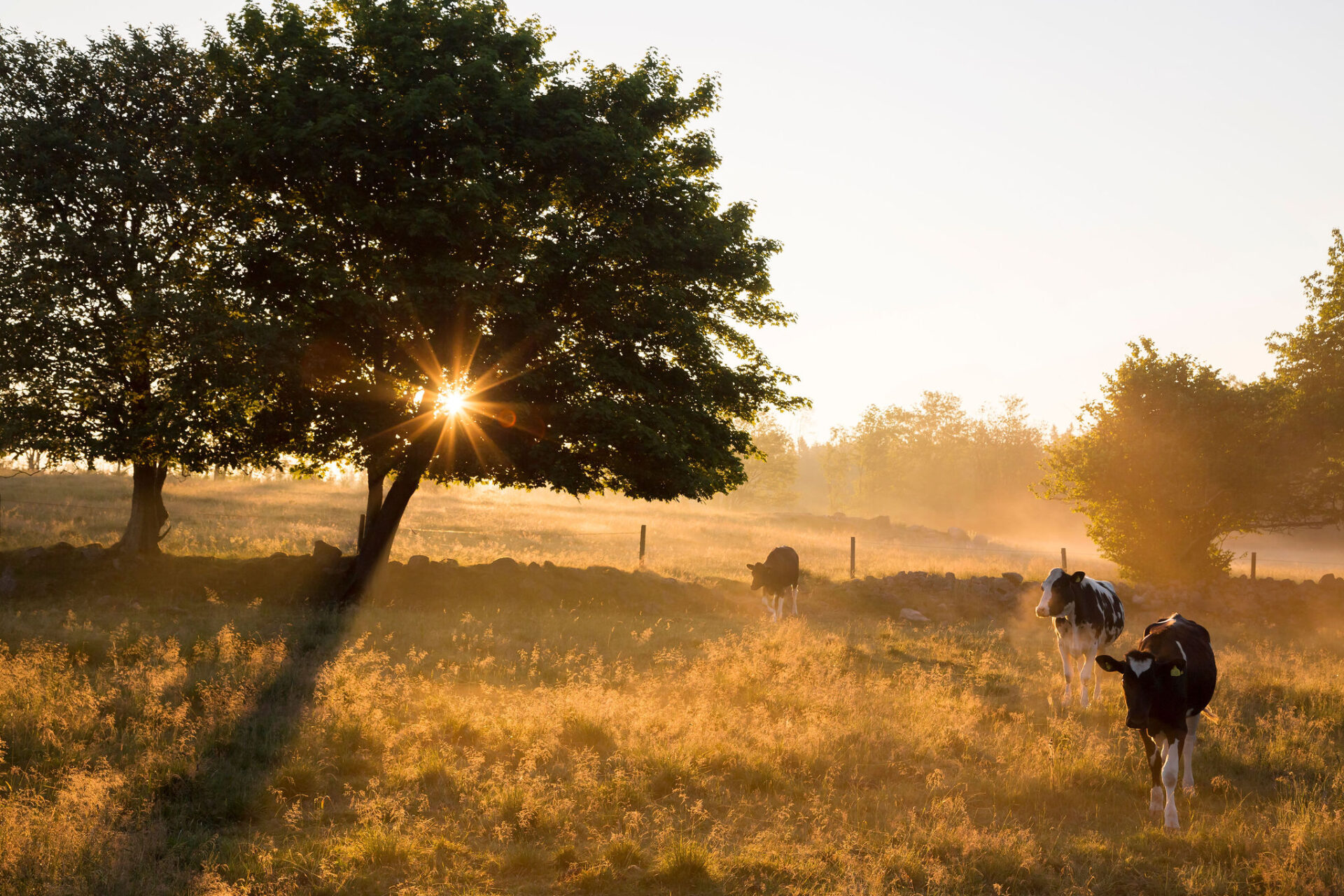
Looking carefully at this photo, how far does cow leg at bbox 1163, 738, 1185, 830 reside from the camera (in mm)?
7441

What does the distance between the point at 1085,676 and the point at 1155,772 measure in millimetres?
5479

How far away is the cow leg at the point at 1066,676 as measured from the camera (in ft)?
39.7

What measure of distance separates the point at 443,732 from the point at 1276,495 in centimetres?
2760

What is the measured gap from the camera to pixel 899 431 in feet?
336

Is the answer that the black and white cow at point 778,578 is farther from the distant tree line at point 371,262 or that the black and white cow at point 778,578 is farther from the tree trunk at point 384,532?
the tree trunk at point 384,532

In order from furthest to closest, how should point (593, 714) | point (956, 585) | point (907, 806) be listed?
point (956, 585) → point (593, 714) → point (907, 806)

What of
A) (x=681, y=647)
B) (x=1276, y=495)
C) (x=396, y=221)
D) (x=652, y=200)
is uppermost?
(x=652, y=200)

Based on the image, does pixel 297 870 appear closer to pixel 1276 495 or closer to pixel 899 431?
pixel 1276 495

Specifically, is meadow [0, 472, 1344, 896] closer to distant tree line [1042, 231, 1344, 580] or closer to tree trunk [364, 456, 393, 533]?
tree trunk [364, 456, 393, 533]

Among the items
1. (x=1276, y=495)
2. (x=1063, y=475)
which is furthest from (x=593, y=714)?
(x=1276, y=495)

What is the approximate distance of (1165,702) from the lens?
8.18m

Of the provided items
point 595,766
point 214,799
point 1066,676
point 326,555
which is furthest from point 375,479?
point 1066,676

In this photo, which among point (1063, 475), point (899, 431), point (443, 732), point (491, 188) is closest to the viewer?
point (443, 732)

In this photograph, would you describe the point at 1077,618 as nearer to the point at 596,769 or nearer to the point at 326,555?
the point at 596,769
